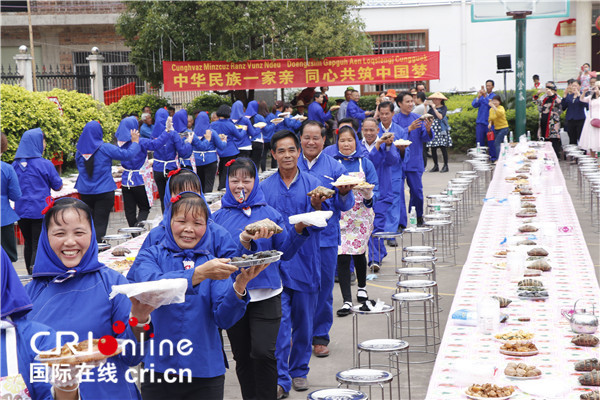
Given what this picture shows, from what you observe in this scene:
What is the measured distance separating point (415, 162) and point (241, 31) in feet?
30.7

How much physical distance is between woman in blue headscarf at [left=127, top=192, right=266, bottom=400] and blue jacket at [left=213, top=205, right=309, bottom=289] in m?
1.14

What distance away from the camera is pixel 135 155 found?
37.0 ft

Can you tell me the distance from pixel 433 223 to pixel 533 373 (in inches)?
234

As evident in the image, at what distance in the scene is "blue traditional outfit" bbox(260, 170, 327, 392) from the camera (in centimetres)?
570

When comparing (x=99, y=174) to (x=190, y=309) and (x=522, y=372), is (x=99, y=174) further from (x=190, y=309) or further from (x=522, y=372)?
(x=522, y=372)

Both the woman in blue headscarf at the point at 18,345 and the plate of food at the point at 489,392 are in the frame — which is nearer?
the woman in blue headscarf at the point at 18,345

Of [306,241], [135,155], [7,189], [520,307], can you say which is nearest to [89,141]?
[135,155]

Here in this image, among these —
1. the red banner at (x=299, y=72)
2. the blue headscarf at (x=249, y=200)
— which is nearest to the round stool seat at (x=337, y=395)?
the blue headscarf at (x=249, y=200)

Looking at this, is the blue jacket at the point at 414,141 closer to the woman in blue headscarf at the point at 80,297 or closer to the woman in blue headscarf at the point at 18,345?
the woman in blue headscarf at the point at 80,297

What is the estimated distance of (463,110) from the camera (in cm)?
2245

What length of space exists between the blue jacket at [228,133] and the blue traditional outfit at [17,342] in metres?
12.8

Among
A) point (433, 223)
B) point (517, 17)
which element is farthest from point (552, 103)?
point (433, 223)

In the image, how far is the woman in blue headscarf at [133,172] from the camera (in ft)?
37.6

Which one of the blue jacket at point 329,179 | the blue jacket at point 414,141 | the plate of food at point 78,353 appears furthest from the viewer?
the blue jacket at point 414,141
